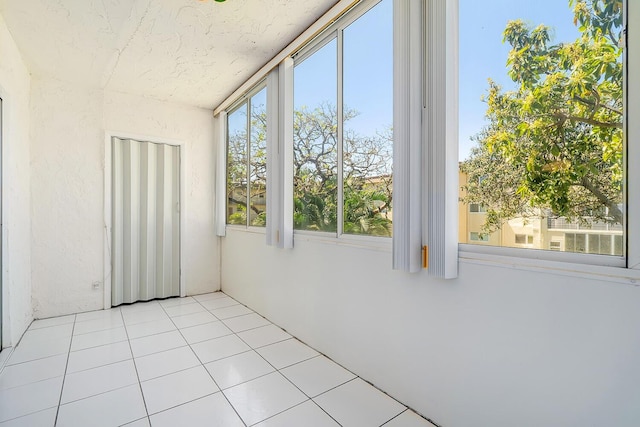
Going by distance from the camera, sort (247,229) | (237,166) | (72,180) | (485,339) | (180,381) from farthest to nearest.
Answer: (237,166), (247,229), (72,180), (180,381), (485,339)

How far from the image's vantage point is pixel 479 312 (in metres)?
1.50

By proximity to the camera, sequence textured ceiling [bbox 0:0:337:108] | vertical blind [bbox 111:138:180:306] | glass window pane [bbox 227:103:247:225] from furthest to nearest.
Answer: glass window pane [bbox 227:103:247:225] < vertical blind [bbox 111:138:180:306] < textured ceiling [bbox 0:0:337:108]

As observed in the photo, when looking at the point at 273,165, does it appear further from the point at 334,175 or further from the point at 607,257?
the point at 607,257

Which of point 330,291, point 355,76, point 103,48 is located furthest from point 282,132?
point 103,48

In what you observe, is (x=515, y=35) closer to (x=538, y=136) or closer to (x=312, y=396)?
(x=538, y=136)

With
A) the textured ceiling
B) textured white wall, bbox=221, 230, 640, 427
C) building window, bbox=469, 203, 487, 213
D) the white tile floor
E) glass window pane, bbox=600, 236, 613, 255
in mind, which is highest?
the textured ceiling

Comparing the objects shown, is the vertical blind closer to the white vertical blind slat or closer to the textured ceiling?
the textured ceiling

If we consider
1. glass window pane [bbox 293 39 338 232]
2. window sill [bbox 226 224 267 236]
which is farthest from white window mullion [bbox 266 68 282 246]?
window sill [bbox 226 224 267 236]

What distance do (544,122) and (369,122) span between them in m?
1.12

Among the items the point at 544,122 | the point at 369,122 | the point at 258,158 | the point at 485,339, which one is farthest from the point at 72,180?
the point at 544,122

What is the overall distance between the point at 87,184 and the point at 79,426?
2.86 meters

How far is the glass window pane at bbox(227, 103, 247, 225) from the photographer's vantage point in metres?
4.05

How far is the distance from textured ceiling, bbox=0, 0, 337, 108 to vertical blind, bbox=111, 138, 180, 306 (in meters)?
0.91

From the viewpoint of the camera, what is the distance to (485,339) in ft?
4.84
